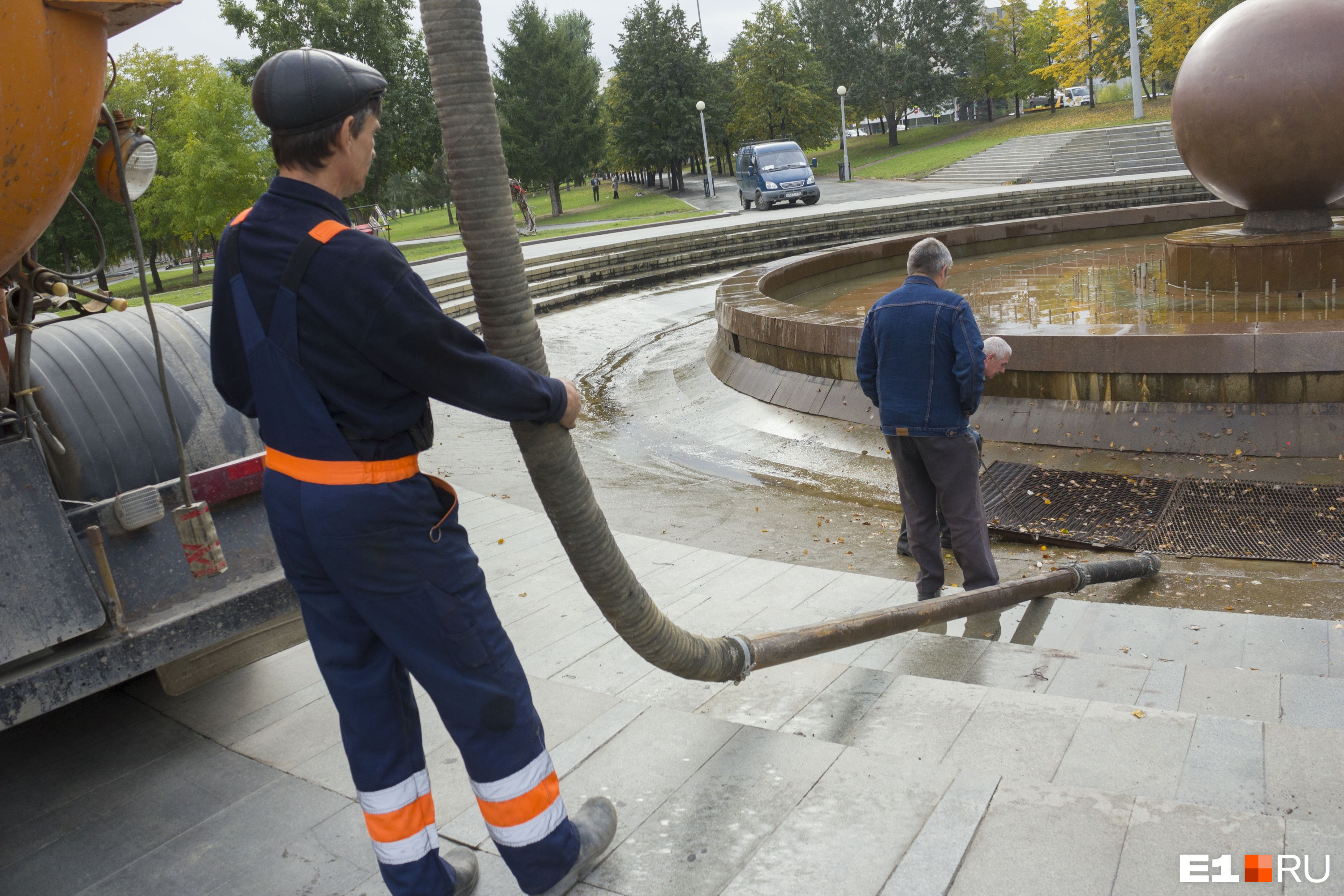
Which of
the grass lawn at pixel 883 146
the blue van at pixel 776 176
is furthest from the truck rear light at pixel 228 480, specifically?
the grass lawn at pixel 883 146

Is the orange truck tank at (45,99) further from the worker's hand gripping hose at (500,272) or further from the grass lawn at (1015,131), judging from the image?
the grass lawn at (1015,131)

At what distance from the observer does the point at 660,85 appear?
187 ft

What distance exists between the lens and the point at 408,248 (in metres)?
39.8

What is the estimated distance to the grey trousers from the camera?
5.18 m

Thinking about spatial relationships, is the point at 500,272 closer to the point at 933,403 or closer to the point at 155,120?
the point at 933,403

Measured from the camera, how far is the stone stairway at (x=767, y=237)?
2247cm

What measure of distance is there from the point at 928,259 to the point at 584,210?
183 feet

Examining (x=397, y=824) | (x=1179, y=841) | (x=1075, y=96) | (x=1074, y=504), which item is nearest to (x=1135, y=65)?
(x=1075, y=96)

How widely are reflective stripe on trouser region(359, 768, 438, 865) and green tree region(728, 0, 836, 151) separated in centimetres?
6041

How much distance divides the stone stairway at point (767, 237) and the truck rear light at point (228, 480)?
57.9ft

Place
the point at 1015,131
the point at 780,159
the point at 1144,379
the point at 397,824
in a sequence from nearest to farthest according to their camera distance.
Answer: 1. the point at 397,824
2. the point at 1144,379
3. the point at 780,159
4. the point at 1015,131

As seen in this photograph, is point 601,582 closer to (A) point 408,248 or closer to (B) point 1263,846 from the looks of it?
(B) point 1263,846

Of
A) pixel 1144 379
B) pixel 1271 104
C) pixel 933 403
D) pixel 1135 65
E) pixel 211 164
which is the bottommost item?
pixel 1144 379

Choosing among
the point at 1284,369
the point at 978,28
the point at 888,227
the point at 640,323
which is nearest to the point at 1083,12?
the point at 978,28
